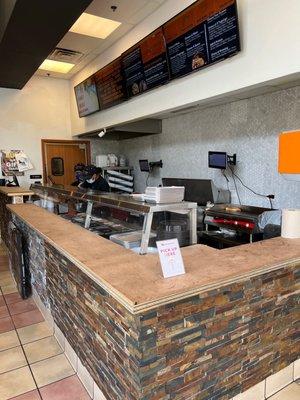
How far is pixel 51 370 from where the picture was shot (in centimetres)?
210

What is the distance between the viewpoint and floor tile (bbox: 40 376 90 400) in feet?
6.03

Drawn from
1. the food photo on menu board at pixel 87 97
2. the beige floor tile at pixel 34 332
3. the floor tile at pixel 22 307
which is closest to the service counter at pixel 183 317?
the beige floor tile at pixel 34 332

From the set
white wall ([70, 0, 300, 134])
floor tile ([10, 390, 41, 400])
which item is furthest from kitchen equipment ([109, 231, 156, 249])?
white wall ([70, 0, 300, 134])

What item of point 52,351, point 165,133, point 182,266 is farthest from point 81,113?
point 182,266

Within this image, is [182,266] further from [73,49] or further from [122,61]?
[73,49]

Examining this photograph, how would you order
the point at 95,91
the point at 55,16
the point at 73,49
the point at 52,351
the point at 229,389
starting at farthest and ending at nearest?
the point at 95,91 → the point at 73,49 → the point at 55,16 → the point at 52,351 → the point at 229,389

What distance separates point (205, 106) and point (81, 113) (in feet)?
8.66

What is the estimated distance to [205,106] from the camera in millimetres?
4172

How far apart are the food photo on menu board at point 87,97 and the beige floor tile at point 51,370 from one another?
4.02m

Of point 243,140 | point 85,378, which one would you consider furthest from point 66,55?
point 85,378

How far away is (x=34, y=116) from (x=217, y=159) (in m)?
4.12

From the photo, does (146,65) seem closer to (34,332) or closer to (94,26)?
(94,26)

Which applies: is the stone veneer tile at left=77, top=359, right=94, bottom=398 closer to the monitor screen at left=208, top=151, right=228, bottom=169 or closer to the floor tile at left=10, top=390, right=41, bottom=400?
the floor tile at left=10, top=390, right=41, bottom=400

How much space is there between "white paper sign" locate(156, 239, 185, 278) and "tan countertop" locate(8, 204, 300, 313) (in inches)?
1.3
